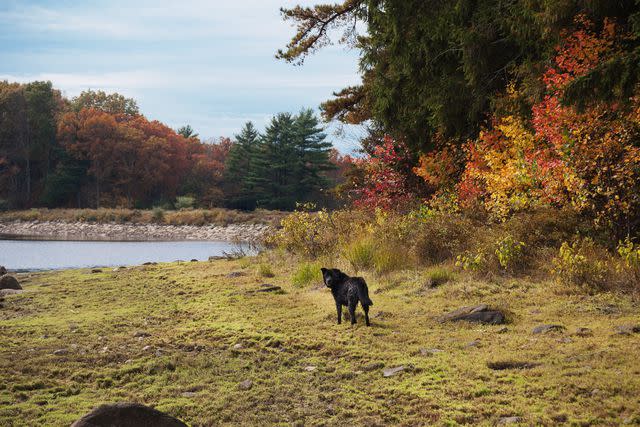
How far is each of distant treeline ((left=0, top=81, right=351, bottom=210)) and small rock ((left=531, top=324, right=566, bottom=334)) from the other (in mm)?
48788

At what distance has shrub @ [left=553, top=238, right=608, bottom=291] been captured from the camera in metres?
7.52

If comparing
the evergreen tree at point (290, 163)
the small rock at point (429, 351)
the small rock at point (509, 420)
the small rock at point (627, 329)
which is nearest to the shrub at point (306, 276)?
the small rock at point (429, 351)

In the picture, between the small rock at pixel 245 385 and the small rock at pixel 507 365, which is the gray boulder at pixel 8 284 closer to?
the small rock at pixel 245 385

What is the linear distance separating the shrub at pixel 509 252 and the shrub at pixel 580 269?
2.06 feet

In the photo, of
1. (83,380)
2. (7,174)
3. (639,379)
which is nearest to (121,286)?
(83,380)

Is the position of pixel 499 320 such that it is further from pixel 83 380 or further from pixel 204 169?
pixel 204 169

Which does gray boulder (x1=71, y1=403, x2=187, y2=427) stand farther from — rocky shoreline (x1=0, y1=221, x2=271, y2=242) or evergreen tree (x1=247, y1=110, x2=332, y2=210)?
evergreen tree (x1=247, y1=110, x2=332, y2=210)

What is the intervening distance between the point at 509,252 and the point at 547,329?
112 inches

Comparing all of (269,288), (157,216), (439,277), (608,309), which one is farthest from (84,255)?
(608,309)

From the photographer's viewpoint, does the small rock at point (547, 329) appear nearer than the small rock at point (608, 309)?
Yes

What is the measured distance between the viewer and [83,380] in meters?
5.61

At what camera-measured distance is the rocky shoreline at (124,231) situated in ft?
132

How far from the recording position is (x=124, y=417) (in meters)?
3.70

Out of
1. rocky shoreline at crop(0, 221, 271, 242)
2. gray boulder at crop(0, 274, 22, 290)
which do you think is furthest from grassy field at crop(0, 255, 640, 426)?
rocky shoreline at crop(0, 221, 271, 242)
